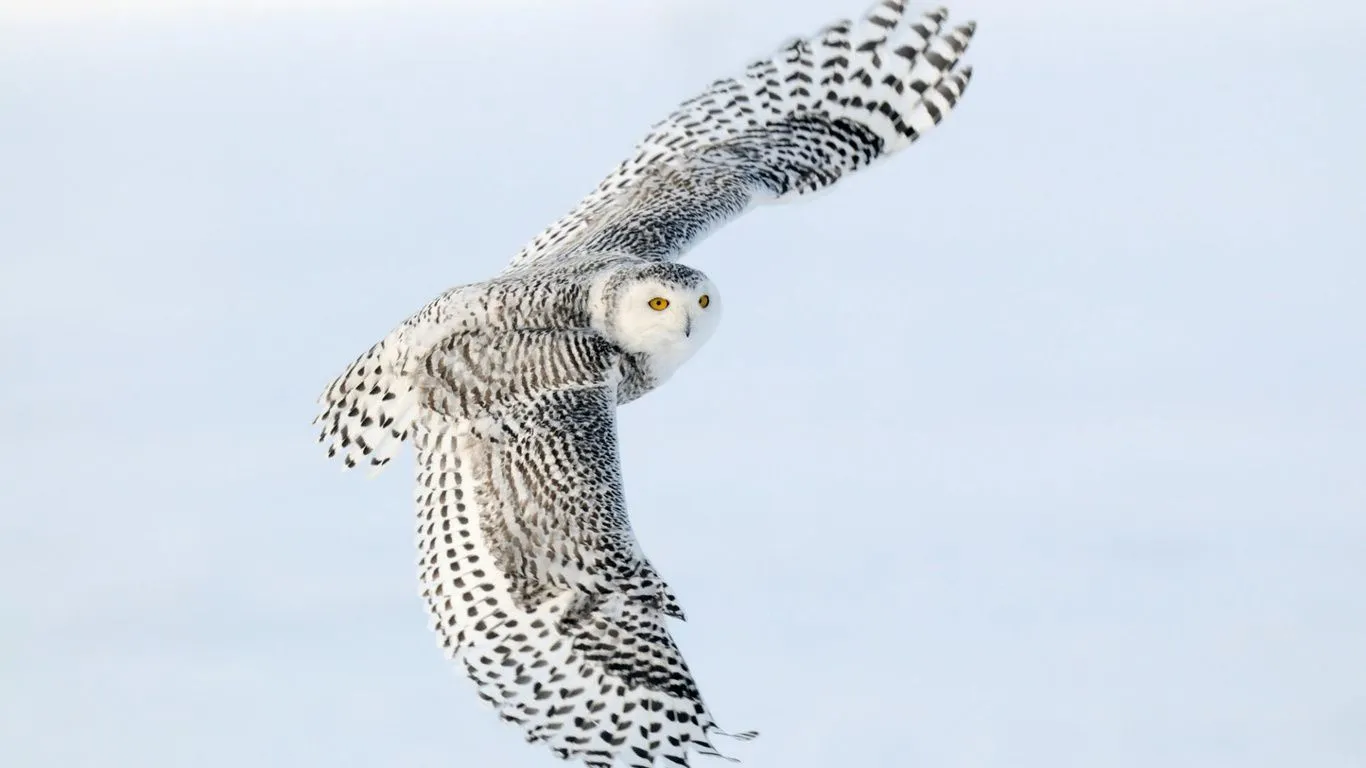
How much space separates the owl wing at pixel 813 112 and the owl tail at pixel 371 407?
1972 mm

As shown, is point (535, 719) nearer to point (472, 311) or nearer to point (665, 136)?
point (472, 311)

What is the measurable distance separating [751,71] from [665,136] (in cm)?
91

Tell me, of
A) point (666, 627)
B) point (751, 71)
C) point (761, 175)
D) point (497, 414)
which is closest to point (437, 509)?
point (497, 414)

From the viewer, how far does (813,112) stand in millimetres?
15391

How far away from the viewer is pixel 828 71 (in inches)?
609

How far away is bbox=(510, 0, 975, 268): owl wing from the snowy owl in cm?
10

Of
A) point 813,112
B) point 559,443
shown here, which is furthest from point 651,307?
point 813,112

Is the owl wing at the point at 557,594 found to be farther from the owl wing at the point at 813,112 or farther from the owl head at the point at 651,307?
the owl wing at the point at 813,112

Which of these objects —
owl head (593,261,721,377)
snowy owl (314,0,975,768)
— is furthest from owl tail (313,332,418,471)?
owl head (593,261,721,377)

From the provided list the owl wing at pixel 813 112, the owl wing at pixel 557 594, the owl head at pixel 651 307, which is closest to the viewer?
the owl wing at pixel 557 594

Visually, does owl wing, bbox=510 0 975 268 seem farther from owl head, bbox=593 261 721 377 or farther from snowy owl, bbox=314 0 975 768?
owl head, bbox=593 261 721 377

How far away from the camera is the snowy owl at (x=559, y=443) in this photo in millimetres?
11844

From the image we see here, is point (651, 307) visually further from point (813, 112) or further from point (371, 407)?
point (813, 112)

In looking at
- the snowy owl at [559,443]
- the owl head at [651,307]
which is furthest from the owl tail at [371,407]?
the owl head at [651,307]
